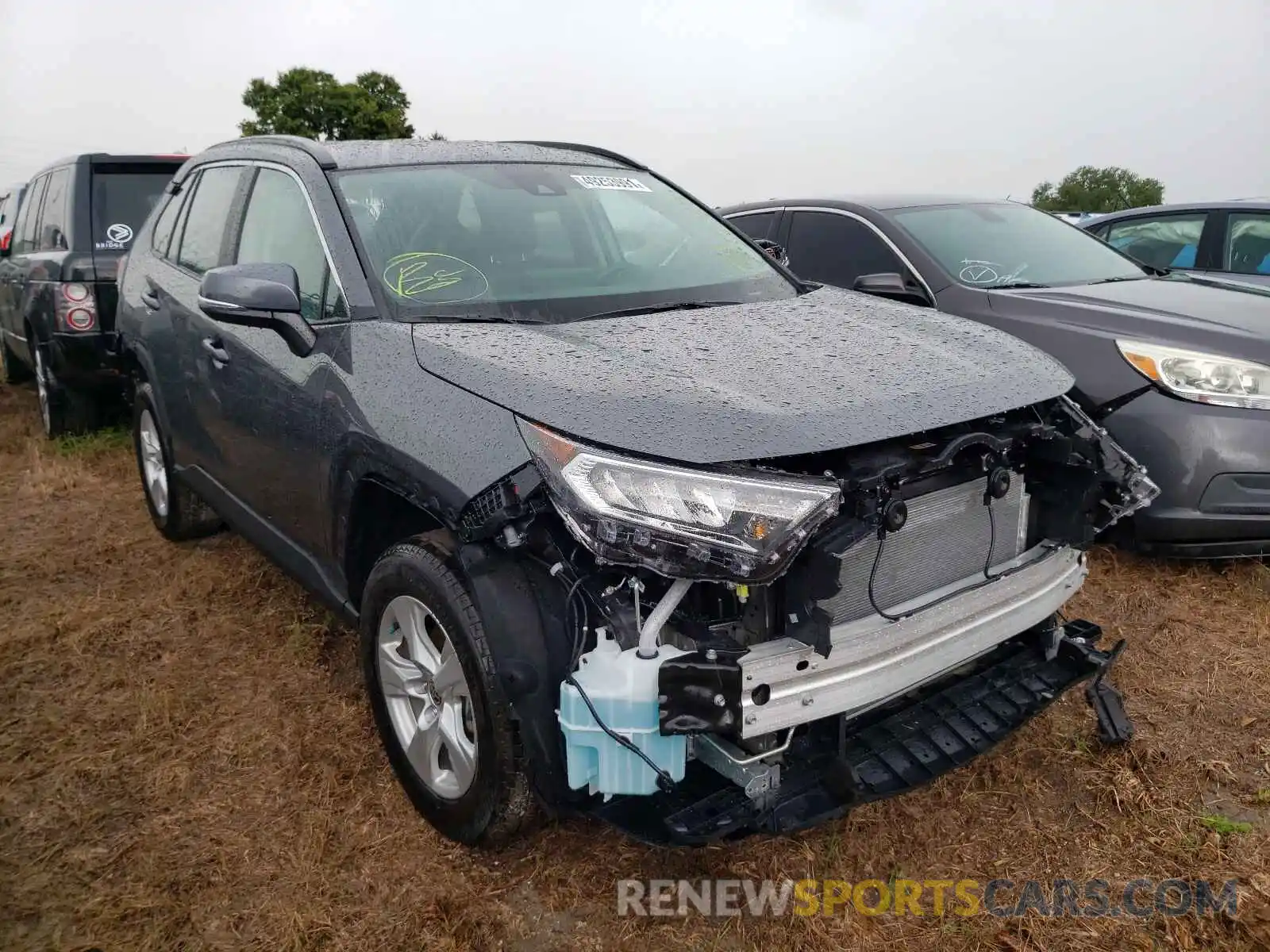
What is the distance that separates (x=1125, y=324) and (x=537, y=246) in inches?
99.1

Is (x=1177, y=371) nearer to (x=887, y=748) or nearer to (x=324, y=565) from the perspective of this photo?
(x=887, y=748)

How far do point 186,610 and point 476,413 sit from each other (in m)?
2.37

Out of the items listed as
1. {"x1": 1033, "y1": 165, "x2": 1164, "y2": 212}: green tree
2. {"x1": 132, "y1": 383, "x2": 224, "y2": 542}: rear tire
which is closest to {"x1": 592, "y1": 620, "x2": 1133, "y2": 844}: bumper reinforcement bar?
{"x1": 132, "y1": 383, "x2": 224, "y2": 542}: rear tire

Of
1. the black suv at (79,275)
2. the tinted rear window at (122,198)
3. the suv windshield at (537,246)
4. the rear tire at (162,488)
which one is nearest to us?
the suv windshield at (537,246)

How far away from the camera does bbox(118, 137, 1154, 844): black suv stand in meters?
1.84

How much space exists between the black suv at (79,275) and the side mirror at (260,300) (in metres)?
3.54

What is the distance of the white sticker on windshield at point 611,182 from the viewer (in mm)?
3330

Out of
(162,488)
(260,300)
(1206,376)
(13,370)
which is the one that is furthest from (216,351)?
(13,370)

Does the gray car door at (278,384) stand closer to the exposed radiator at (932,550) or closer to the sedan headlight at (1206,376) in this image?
the exposed radiator at (932,550)

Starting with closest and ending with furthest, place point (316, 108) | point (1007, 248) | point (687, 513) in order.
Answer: point (687, 513), point (1007, 248), point (316, 108)

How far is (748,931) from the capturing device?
2105mm

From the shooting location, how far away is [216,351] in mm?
3193

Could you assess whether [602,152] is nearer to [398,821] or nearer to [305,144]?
[305,144]

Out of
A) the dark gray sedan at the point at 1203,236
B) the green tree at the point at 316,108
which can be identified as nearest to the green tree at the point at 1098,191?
the green tree at the point at 316,108
